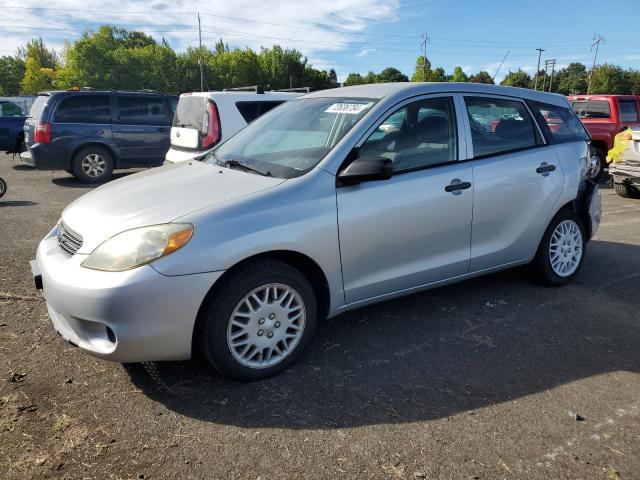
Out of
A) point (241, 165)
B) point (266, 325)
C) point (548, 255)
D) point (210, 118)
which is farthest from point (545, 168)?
point (210, 118)

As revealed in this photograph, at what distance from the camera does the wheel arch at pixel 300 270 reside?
9.61ft

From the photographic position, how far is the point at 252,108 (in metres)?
8.16

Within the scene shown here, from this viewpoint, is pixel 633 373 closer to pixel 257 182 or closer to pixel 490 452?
pixel 490 452

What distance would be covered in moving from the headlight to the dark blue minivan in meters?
8.89

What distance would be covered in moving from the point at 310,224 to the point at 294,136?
1.02 m

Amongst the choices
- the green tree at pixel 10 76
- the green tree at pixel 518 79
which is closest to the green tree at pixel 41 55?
the green tree at pixel 10 76

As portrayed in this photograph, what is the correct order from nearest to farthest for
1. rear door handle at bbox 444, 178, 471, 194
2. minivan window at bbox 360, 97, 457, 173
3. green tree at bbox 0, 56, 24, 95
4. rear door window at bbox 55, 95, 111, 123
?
minivan window at bbox 360, 97, 457, 173 < rear door handle at bbox 444, 178, 471, 194 < rear door window at bbox 55, 95, 111, 123 < green tree at bbox 0, 56, 24, 95

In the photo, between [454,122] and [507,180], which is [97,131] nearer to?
[454,122]

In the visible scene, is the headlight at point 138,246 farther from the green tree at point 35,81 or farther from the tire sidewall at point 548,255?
the green tree at point 35,81

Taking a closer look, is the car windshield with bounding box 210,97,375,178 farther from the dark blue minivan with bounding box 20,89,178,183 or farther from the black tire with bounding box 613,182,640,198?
the black tire with bounding box 613,182,640,198

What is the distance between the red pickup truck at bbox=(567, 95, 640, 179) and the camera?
12234mm

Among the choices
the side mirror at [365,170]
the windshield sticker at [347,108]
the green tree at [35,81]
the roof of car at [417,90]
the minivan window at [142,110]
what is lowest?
the side mirror at [365,170]

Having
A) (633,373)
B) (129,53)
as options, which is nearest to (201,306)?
(633,373)

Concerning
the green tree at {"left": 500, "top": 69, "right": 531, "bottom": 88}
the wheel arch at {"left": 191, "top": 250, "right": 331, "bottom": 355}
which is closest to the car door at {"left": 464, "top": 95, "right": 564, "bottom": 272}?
the wheel arch at {"left": 191, "top": 250, "right": 331, "bottom": 355}
